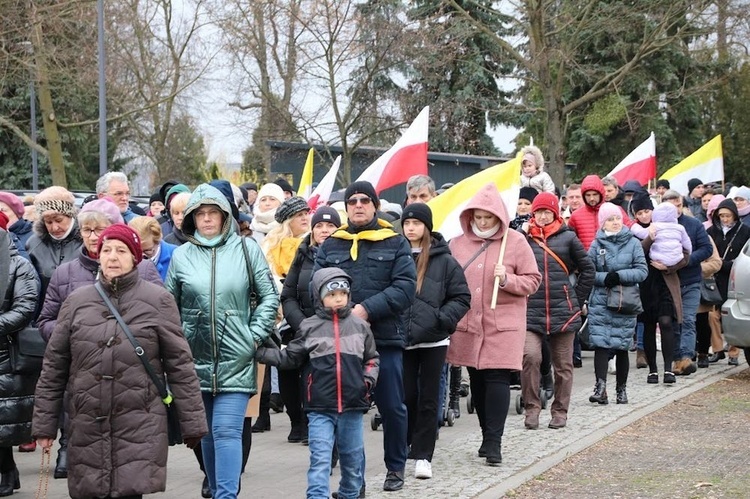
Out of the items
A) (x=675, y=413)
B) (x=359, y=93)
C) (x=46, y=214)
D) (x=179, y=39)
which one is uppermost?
(x=179, y=39)

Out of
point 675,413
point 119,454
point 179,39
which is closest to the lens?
point 119,454

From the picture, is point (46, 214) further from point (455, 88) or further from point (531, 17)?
point (455, 88)

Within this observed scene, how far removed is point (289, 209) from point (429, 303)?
7.00ft

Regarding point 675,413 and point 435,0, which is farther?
point 435,0

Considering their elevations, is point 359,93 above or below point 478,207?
above

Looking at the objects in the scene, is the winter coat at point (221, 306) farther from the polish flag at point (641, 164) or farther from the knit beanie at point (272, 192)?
the polish flag at point (641, 164)

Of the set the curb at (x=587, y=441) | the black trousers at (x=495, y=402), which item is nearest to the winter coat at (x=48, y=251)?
the black trousers at (x=495, y=402)

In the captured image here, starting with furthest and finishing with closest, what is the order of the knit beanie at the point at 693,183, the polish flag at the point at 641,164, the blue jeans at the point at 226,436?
the knit beanie at the point at 693,183 < the polish flag at the point at 641,164 < the blue jeans at the point at 226,436

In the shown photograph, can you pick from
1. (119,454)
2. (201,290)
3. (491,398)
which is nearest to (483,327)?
(491,398)

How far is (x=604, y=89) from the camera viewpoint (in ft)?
96.7

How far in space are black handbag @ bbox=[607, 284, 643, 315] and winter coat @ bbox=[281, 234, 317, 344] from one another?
3.75m

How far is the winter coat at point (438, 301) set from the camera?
26.6ft

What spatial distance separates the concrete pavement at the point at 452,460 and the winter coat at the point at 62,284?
127 centimetres

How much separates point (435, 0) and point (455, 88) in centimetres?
588
